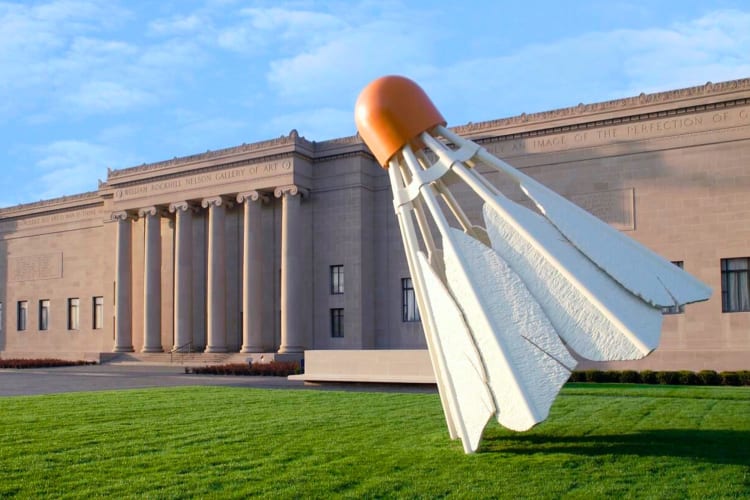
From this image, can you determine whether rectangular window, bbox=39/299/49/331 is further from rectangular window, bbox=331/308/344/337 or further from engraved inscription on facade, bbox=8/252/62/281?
rectangular window, bbox=331/308/344/337

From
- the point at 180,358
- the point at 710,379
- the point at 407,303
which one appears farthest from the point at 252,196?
the point at 710,379

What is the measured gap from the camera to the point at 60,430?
10.2m

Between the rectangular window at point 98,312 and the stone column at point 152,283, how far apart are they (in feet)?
17.9

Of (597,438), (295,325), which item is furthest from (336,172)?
(597,438)

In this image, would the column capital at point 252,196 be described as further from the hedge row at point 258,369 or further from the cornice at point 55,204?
the cornice at point 55,204

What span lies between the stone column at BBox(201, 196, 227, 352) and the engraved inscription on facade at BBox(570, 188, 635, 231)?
1500 centimetres

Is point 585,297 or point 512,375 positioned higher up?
point 585,297

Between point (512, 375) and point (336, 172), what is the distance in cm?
2572

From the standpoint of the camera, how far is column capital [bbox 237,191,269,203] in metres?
31.8

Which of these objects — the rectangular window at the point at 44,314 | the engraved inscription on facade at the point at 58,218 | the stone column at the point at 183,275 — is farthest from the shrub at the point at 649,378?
the rectangular window at the point at 44,314

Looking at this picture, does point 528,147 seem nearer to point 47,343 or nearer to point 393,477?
point 393,477

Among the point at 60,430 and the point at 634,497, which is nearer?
the point at 634,497

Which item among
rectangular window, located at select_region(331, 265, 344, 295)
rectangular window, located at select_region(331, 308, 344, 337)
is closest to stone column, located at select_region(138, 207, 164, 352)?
rectangular window, located at select_region(331, 308, 344, 337)

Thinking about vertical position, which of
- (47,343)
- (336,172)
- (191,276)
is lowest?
(47,343)
